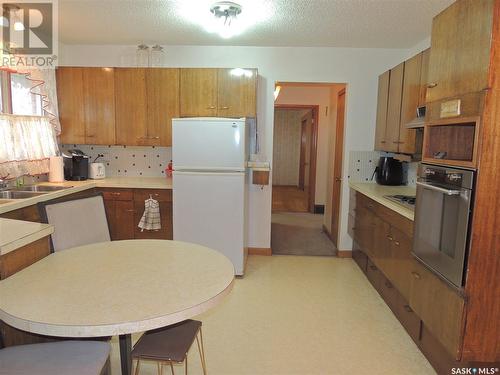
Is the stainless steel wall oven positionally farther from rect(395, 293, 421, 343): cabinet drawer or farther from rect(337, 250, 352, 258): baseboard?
rect(337, 250, 352, 258): baseboard

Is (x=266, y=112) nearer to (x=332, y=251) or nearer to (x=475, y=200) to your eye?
(x=332, y=251)

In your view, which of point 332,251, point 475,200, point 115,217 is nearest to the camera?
point 475,200

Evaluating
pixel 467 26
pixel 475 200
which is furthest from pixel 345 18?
pixel 475 200

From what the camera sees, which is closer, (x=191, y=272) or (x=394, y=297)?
(x=191, y=272)

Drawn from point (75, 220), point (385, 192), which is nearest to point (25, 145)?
point (75, 220)

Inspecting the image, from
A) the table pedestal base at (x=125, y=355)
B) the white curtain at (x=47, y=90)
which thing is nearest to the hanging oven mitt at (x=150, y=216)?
the white curtain at (x=47, y=90)

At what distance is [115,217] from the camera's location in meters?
3.73

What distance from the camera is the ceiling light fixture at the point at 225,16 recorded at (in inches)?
104

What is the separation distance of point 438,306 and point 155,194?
2.73 m

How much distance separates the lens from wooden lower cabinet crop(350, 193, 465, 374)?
189cm

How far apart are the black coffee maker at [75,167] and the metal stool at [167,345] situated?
282cm

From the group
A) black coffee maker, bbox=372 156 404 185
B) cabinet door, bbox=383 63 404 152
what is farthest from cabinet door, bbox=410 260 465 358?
black coffee maker, bbox=372 156 404 185

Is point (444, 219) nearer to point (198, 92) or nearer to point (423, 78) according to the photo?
point (423, 78)

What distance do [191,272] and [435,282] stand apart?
1.45 m
